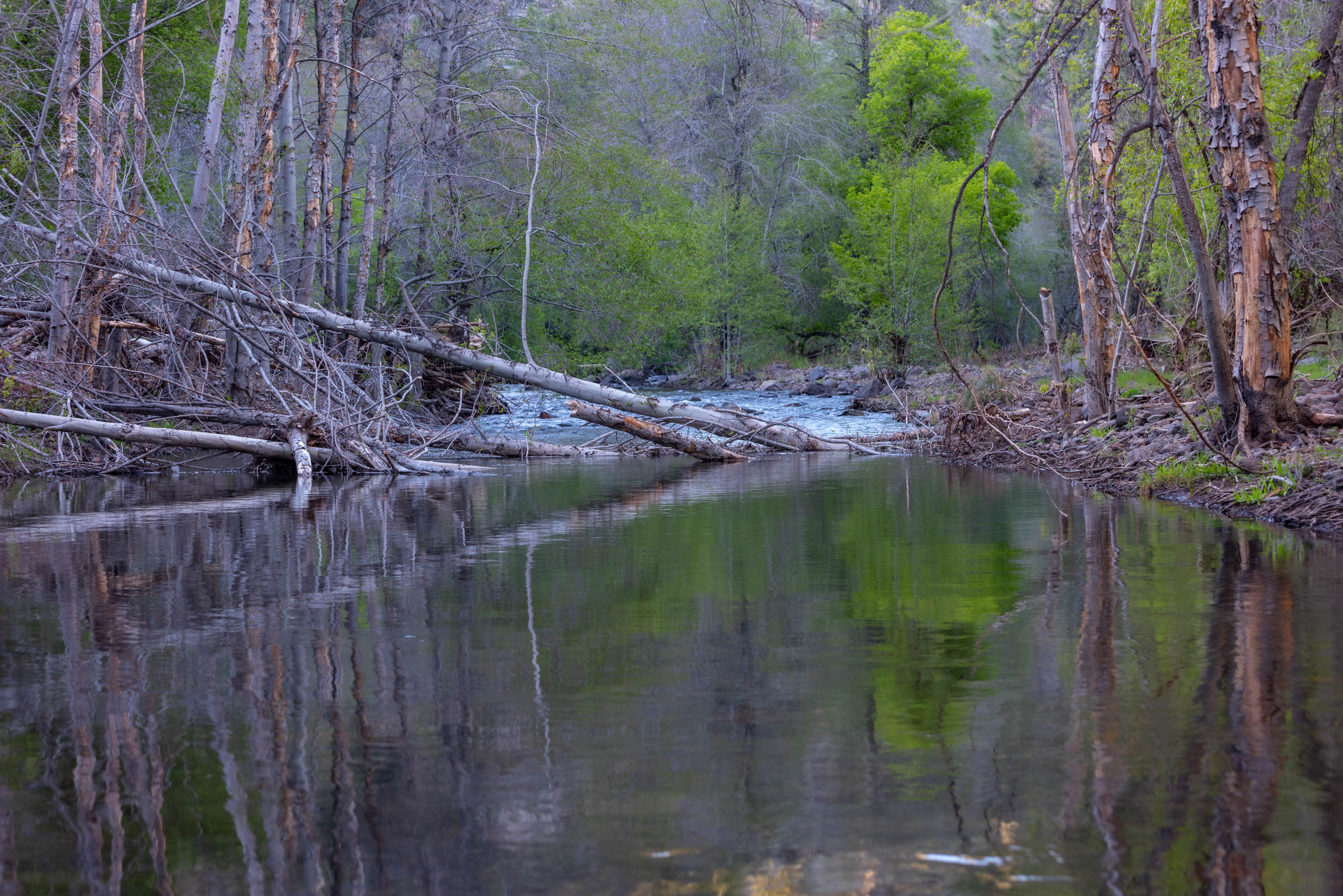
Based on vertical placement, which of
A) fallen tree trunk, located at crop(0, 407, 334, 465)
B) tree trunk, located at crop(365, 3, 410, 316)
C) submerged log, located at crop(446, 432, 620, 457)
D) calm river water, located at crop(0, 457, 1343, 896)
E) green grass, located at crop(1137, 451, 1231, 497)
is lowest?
calm river water, located at crop(0, 457, 1343, 896)

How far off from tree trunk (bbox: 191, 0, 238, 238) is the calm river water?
708cm

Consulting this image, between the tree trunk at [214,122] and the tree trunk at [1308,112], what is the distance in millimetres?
10611

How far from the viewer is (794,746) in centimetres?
232

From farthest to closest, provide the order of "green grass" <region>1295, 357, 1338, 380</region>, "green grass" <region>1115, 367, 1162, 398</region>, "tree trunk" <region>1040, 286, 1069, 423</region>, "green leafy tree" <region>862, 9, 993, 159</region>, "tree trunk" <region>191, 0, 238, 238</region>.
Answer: "green leafy tree" <region>862, 9, 993, 159</region>
"tree trunk" <region>191, 0, 238, 238</region>
"tree trunk" <region>1040, 286, 1069, 423</region>
"green grass" <region>1115, 367, 1162, 398</region>
"green grass" <region>1295, 357, 1338, 380</region>

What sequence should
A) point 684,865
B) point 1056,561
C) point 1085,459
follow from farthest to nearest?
point 1085,459 < point 1056,561 < point 684,865

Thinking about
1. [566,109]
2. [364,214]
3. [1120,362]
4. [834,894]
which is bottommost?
[834,894]

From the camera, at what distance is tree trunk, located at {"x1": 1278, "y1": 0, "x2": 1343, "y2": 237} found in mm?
10445

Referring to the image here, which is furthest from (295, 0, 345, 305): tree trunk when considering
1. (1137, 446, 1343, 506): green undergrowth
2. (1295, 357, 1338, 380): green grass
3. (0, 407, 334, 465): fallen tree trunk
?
(1295, 357, 1338, 380): green grass

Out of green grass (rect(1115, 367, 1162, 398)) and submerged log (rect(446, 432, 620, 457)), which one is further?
submerged log (rect(446, 432, 620, 457))

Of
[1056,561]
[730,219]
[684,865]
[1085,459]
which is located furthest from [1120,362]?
[730,219]

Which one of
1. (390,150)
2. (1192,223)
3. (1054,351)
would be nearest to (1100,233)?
(1054,351)

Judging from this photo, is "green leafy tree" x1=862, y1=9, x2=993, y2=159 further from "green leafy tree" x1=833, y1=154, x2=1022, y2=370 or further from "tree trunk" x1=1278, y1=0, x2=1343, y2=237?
"tree trunk" x1=1278, y1=0, x2=1343, y2=237

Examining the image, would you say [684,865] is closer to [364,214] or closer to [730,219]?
[364,214]

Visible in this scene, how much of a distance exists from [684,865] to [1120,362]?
41.0 ft
